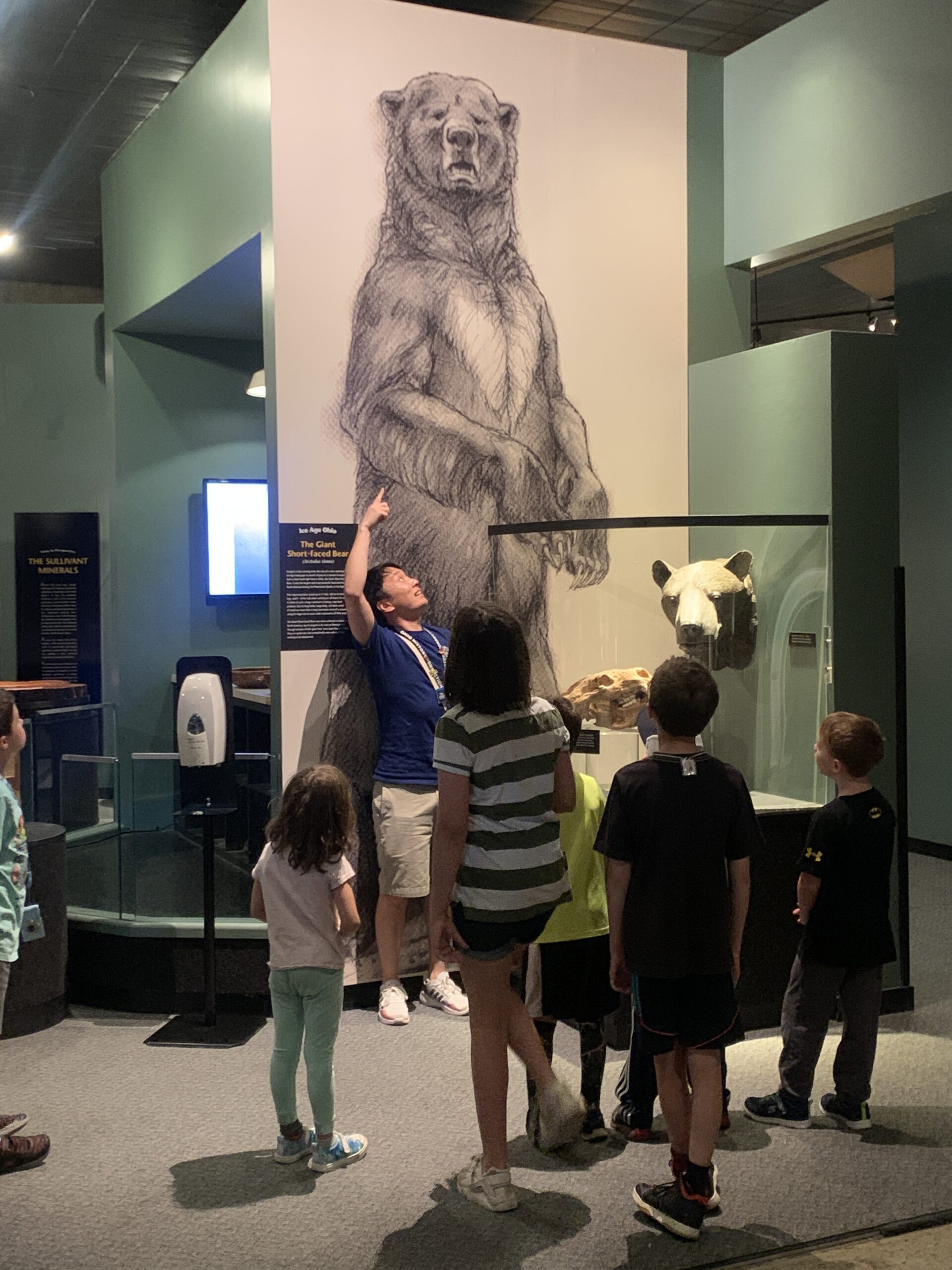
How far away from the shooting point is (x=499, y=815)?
10.4 ft

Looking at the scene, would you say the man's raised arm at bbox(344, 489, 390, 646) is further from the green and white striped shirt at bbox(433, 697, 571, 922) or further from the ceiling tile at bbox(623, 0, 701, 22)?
the ceiling tile at bbox(623, 0, 701, 22)

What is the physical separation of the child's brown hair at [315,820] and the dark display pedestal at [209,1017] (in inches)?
54.4

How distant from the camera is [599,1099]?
3979 mm

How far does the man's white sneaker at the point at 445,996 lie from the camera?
5047mm

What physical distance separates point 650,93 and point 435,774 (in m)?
3.11

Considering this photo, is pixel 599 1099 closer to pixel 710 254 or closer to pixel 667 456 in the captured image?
pixel 667 456

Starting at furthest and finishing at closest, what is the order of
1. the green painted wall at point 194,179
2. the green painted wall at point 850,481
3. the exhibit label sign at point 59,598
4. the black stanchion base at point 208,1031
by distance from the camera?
1. the exhibit label sign at point 59,598
2. the green painted wall at point 194,179
3. the green painted wall at point 850,481
4. the black stanchion base at point 208,1031

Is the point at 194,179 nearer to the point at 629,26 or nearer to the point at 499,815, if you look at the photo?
the point at 629,26

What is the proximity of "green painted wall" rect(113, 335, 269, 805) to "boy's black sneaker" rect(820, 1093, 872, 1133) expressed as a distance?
461 cm

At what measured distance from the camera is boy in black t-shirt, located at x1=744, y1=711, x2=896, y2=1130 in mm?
3789

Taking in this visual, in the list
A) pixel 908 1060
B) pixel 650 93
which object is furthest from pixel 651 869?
pixel 650 93

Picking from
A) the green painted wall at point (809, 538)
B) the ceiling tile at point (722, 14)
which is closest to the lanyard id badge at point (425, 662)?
the green painted wall at point (809, 538)

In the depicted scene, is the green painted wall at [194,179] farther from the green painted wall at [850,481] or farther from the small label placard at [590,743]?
the small label placard at [590,743]

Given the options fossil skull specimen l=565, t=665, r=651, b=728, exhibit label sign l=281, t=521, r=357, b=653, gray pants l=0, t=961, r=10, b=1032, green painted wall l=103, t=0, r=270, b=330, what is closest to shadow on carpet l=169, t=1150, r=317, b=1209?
gray pants l=0, t=961, r=10, b=1032
